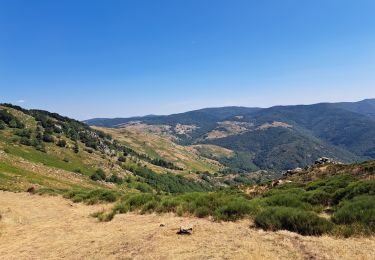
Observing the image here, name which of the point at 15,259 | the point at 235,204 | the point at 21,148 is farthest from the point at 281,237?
the point at 21,148

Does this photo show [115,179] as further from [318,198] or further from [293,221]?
[293,221]

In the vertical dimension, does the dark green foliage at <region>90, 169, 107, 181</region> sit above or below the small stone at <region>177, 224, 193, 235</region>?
below

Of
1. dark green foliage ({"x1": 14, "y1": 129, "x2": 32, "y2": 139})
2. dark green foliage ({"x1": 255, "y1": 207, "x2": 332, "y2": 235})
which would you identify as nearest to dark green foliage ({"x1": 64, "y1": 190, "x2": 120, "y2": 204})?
dark green foliage ({"x1": 255, "y1": 207, "x2": 332, "y2": 235})

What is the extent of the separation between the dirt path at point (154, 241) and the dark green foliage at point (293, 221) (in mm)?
817

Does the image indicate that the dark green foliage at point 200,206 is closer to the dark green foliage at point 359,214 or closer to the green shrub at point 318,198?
the green shrub at point 318,198

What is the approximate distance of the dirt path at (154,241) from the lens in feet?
42.6

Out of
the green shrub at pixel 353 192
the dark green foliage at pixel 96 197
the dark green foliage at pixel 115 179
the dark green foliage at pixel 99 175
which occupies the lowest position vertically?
the dark green foliage at pixel 115 179

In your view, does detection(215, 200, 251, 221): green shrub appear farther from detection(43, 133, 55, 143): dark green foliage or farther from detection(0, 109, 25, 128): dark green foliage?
detection(0, 109, 25, 128): dark green foliage

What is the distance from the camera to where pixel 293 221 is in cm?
1627

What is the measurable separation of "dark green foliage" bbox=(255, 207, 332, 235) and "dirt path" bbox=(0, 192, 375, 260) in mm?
817

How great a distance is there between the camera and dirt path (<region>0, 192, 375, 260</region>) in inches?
512

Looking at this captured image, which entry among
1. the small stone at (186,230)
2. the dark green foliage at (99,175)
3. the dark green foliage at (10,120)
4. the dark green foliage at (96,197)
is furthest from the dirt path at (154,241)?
the dark green foliage at (10,120)

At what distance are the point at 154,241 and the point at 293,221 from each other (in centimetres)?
651

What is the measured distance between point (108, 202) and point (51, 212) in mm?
5263
